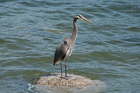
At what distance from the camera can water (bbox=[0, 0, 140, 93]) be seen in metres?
9.25

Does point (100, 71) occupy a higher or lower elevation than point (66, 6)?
lower

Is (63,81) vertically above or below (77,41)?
below

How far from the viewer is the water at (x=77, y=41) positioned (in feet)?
30.3

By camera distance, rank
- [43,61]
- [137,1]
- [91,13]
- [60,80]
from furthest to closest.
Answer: [137,1] → [91,13] → [43,61] → [60,80]

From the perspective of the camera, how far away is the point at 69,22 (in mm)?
14523

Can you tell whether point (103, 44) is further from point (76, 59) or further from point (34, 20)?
point (34, 20)

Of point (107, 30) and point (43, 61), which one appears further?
point (107, 30)

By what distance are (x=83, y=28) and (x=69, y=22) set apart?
989 millimetres

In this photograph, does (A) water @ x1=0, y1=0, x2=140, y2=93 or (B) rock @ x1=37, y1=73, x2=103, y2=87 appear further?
(A) water @ x1=0, y1=0, x2=140, y2=93

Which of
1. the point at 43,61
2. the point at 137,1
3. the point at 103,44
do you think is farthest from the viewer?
the point at 137,1

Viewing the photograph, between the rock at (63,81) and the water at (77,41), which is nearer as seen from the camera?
the rock at (63,81)

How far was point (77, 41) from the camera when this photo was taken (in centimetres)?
1234

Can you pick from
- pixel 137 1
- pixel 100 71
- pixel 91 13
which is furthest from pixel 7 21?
pixel 137 1

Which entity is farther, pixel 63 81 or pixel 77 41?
pixel 77 41
